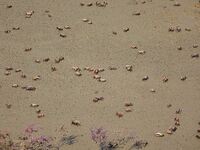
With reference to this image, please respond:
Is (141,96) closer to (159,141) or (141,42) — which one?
(159,141)

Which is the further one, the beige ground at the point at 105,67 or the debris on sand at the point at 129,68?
the debris on sand at the point at 129,68

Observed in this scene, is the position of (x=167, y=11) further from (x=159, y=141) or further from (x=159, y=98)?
(x=159, y=141)

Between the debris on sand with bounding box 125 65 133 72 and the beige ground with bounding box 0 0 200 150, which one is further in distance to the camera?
the debris on sand with bounding box 125 65 133 72

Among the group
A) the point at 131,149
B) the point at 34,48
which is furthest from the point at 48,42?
the point at 131,149

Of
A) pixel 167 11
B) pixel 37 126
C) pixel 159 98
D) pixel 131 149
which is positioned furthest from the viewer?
pixel 167 11

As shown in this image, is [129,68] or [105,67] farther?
[105,67]

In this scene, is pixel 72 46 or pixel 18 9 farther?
pixel 18 9

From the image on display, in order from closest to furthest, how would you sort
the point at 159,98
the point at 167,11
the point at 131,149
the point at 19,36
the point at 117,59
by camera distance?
the point at 131,149 → the point at 159,98 → the point at 117,59 → the point at 19,36 → the point at 167,11

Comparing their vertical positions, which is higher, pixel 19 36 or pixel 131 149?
pixel 19 36
